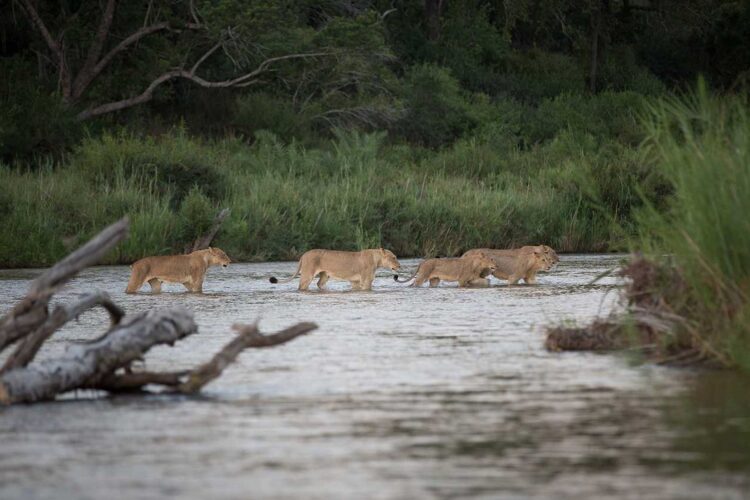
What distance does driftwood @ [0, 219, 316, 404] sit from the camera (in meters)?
9.94

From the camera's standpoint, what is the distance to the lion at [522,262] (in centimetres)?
2364

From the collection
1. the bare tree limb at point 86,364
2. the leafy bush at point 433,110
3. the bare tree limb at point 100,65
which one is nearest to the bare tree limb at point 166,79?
the bare tree limb at point 100,65

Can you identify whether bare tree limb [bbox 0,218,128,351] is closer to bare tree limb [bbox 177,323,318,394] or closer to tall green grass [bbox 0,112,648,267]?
bare tree limb [bbox 177,323,318,394]

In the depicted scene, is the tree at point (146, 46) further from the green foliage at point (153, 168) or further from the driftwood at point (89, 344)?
the driftwood at point (89, 344)

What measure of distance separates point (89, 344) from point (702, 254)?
14.4 feet

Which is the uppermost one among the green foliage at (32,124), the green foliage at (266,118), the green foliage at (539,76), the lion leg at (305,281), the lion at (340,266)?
the green foliage at (539,76)

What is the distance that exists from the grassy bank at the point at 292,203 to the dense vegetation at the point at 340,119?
52mm

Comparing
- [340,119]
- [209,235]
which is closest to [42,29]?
[340,119]

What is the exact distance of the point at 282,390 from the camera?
35.9 feet

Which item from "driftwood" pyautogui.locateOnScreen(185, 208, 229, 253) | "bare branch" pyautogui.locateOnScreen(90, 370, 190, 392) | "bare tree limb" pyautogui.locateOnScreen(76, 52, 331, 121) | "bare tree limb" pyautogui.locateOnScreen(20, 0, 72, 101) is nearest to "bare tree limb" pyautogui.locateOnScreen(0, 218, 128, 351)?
"bare branch" pyautogui.locateOnScreen(90, 370, 190, 392)

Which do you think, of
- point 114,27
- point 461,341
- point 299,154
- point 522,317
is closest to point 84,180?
point 299,154

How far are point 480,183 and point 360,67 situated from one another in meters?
7.76

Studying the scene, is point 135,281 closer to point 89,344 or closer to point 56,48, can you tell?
point 89,344

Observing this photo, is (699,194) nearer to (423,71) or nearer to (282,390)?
(282,390)
